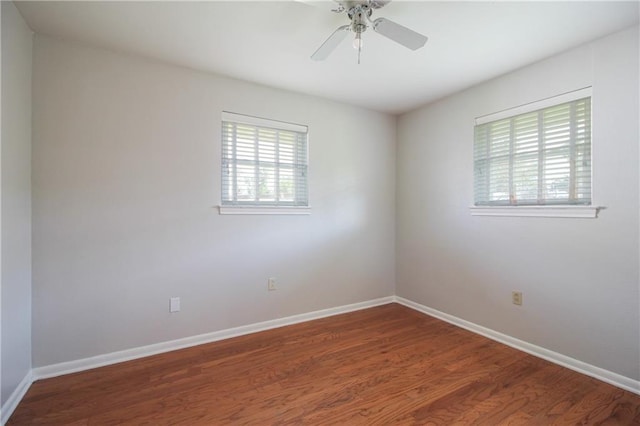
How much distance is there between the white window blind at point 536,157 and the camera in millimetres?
2170

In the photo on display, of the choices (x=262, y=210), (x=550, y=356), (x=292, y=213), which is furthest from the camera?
(x=292, y=213)

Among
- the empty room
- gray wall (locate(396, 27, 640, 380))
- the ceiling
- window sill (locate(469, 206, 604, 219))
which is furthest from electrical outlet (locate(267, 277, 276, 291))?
window sill (locate(469, 206, 604, 219))

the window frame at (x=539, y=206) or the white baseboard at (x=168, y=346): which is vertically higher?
the window frame at (x=539, y=206)

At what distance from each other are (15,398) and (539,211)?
3840 mm

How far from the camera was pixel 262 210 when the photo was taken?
2840mm

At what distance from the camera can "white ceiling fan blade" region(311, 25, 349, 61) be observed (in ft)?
5.59

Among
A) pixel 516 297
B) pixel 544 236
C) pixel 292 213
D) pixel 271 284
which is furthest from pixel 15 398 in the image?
pixel 544 236

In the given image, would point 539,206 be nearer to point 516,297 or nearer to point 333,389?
point 516,297

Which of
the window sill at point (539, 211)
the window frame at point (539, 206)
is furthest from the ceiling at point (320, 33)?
the window sill at point (539, 211)

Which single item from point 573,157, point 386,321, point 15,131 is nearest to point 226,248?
point 15,131

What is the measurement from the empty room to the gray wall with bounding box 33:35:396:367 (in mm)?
17

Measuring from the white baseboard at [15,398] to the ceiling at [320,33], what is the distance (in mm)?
2325

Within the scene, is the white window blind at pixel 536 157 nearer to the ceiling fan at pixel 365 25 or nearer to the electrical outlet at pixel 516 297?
the electrical outlet at pixel 516 297

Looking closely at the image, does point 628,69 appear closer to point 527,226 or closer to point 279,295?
point 527,226
